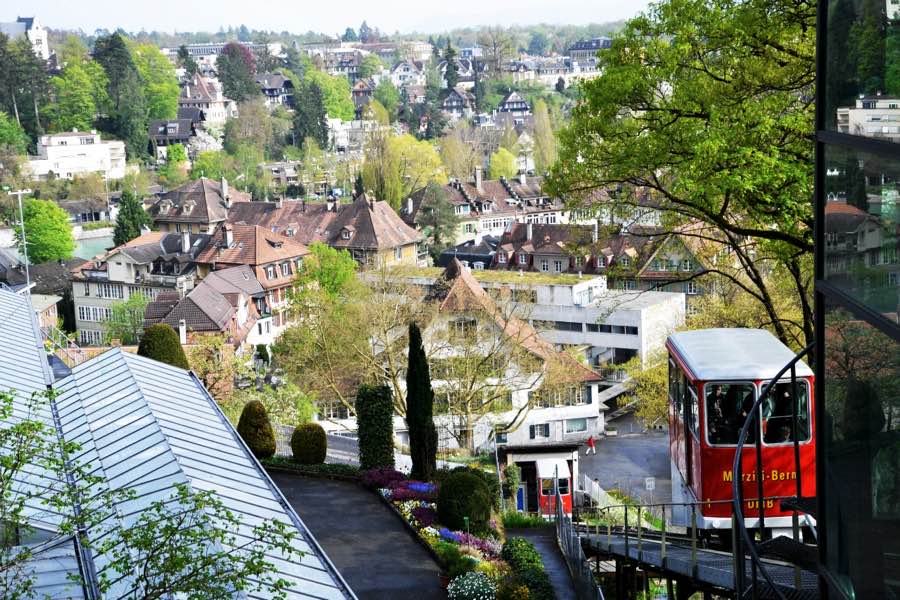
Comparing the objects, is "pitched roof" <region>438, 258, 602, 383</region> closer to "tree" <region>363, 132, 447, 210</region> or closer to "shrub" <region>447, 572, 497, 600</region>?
"shrub" <region>447, 572, 497, 600</region>

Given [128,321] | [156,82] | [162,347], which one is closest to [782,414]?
[162,347]

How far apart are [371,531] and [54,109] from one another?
128m

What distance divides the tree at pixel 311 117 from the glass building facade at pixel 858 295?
430 feet

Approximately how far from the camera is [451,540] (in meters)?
20.3

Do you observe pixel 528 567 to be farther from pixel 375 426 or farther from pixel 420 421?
pixel 375 426

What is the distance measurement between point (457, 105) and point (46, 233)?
9766 centimetres

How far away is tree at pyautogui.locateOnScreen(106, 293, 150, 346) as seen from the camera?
197ft

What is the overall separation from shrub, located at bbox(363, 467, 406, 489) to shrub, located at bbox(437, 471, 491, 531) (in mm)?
2982

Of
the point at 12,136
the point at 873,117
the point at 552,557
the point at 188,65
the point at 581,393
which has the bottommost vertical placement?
the point at 581,393

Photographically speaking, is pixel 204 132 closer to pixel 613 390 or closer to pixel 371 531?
pixel 613 390

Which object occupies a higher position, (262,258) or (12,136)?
(12,136)

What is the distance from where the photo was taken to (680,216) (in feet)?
64.6

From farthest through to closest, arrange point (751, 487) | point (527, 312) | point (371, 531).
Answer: point (527, 312) < point (371, 531) < point (751, 487)

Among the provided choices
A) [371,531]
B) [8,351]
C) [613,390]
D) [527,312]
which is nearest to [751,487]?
[371,531]
